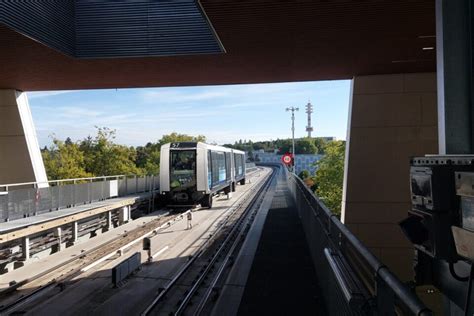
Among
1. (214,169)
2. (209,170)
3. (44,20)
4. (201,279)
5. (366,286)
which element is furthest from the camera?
(214,169)

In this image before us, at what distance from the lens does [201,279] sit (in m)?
10.1

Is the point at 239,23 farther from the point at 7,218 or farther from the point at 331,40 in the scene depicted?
the point at 7,218

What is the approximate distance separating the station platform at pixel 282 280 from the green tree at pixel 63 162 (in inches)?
1262

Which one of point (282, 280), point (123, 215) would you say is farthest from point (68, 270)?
point (123, 215)

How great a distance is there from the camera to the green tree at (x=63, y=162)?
43094 millimetres

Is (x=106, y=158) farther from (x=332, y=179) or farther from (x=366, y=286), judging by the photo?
(x=366, y=286)

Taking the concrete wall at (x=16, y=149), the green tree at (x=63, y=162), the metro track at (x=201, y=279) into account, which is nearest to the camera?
the metro track at (x=201, y=279)

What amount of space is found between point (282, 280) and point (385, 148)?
9.19 m

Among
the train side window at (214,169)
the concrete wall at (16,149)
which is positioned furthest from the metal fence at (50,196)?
the train side window at (214,169)

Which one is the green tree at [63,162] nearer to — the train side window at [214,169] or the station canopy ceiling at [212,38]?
the train side window at [214,169]

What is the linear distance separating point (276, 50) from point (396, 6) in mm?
4508

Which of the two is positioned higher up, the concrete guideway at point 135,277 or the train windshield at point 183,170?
the train windshield at point 183,170

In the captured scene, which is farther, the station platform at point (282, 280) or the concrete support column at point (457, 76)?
the station platform at point (282, 280)

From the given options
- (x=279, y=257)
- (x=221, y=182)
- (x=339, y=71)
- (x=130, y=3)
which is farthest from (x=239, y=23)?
(x=221, y=182)
